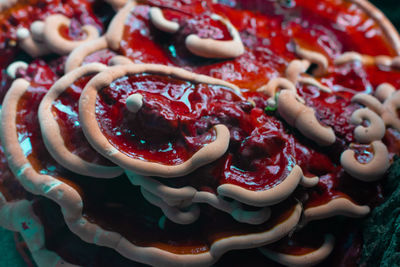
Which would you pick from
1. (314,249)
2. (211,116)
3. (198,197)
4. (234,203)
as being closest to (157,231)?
(198,197)

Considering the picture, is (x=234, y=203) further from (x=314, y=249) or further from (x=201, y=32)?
(x=201, y=32)

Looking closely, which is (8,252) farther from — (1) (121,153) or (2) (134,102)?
(2) (134,102)

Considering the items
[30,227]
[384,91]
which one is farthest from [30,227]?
[384,91]

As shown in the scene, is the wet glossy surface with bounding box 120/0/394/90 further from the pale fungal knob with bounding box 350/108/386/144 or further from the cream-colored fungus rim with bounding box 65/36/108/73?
the pale fungal knob with bounding box 350/108/386/144

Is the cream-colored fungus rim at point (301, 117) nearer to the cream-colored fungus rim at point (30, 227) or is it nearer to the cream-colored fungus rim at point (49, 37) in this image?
the cream-colored fungus rim at point (49, 37)

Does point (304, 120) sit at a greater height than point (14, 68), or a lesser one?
greater

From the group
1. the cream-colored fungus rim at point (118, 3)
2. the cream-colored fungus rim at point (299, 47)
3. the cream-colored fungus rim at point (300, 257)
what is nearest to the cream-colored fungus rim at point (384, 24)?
the cream-colored fungus rim at point (299, 47)
